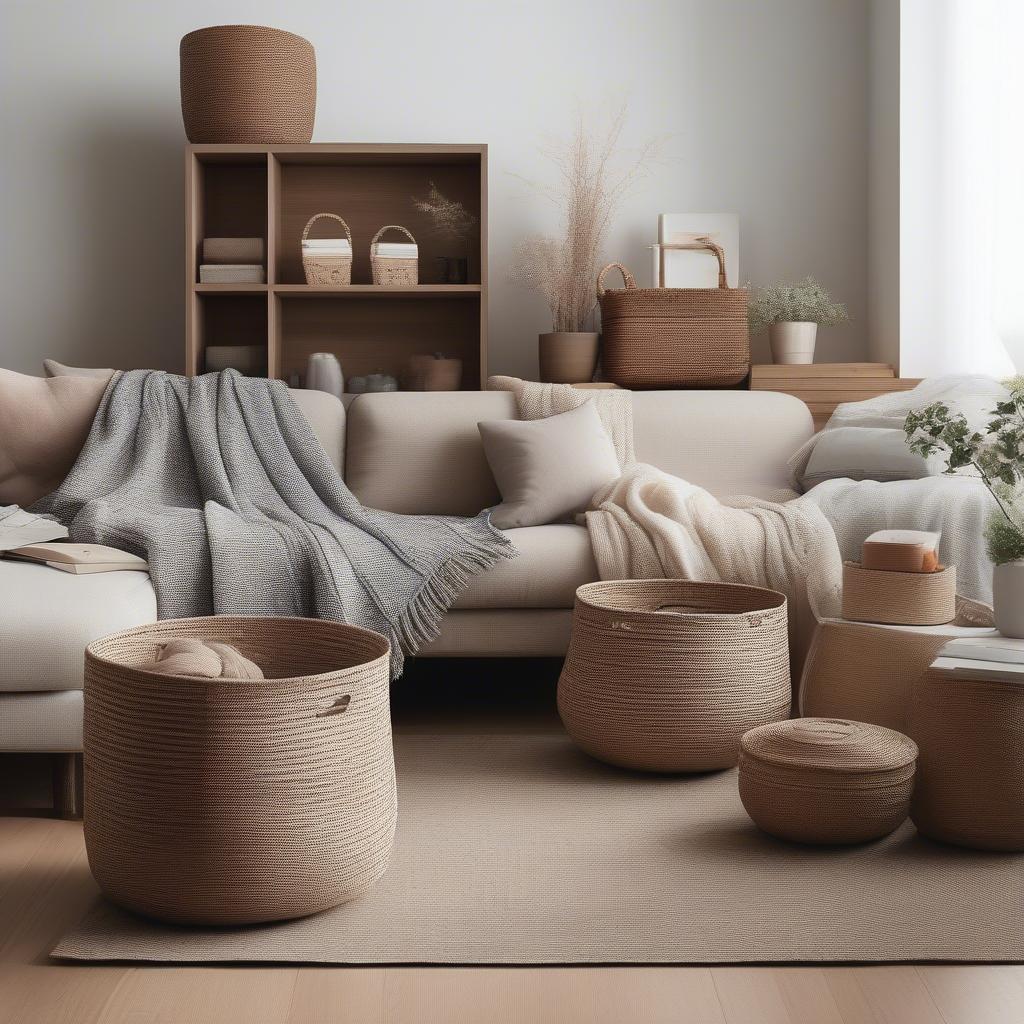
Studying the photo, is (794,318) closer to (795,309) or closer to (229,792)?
(795,309)

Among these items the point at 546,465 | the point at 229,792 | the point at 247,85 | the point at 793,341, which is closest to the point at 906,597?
the point at 546,465

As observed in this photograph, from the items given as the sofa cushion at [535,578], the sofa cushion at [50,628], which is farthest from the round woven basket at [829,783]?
the sofa cushion at [50,628]

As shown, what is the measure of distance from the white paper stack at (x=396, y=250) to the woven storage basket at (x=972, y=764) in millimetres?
2641

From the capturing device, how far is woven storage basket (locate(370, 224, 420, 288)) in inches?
162

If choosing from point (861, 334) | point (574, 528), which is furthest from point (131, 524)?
point (861, 334)

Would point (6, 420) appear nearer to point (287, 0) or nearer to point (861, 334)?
point (287, 0)

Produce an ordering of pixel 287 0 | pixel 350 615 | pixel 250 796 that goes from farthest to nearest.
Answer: pixel 287 0, pixel 350 615, pixel 250 796

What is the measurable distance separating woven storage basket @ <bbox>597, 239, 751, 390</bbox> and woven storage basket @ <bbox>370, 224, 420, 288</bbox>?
27.5 inches

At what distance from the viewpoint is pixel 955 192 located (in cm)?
399

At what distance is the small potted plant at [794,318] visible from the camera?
161 inches

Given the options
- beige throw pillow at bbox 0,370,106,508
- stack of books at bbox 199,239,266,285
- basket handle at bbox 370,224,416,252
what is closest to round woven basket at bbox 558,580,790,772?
beige throw pillow at bbox 0,370,106,508

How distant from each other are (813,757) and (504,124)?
3104 millimetres

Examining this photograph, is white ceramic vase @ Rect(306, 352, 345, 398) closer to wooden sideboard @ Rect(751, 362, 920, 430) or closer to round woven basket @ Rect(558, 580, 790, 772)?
wooden sideboard @ Rect(751, 362, 920, 430)

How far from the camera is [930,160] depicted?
4.02 metres
